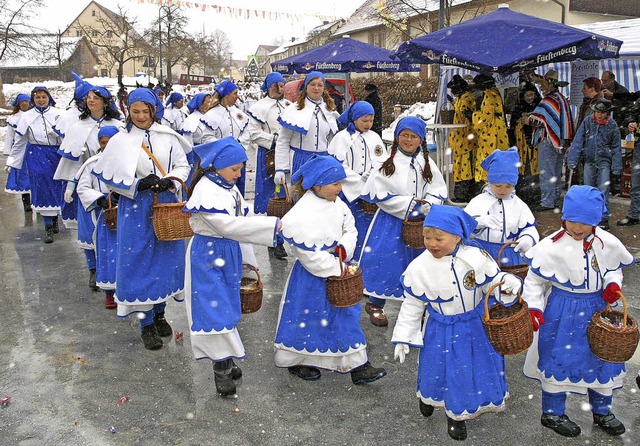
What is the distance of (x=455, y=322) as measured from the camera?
375 cm

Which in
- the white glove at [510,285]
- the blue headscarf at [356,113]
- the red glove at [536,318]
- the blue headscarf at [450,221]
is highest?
the blue headscarf at [356,113]

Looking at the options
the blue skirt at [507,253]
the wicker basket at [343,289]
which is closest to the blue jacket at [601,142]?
the blue skirt at [507,253]

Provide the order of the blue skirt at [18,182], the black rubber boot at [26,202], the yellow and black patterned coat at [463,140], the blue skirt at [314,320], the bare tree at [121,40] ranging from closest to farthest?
the blue skirt at [314,320]
the yellow and black patterned coat at [463,140]
the blue skirt at [18,182]
the black rubber boot at [26,202]
the bare tree at [121,40]

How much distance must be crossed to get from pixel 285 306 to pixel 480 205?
1796 millimetres

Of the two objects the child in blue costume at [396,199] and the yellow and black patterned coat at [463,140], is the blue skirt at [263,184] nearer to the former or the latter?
the child in blue costume at [396,199]

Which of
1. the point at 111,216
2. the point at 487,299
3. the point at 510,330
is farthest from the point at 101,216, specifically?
the point at 510,330

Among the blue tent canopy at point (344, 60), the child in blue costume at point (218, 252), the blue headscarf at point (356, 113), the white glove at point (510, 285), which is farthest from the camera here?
the blue tent canopy at point (344, 60)

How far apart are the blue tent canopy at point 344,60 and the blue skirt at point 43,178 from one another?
479cm

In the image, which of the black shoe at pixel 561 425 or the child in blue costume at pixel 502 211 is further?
the child in blue costume at pixel 502 211

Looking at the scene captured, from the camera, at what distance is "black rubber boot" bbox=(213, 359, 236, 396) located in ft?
14.5

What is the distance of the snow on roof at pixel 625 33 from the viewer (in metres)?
12.2

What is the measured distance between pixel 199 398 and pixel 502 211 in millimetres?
2730

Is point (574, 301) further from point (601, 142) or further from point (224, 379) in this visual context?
point (601, 142)

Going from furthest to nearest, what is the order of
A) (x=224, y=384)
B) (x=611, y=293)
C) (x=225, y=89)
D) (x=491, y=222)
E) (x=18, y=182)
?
(x=18, y=182), (x=225, y=89), (x=491, y=222), (x=224, y=384), (x=611, y=293)
